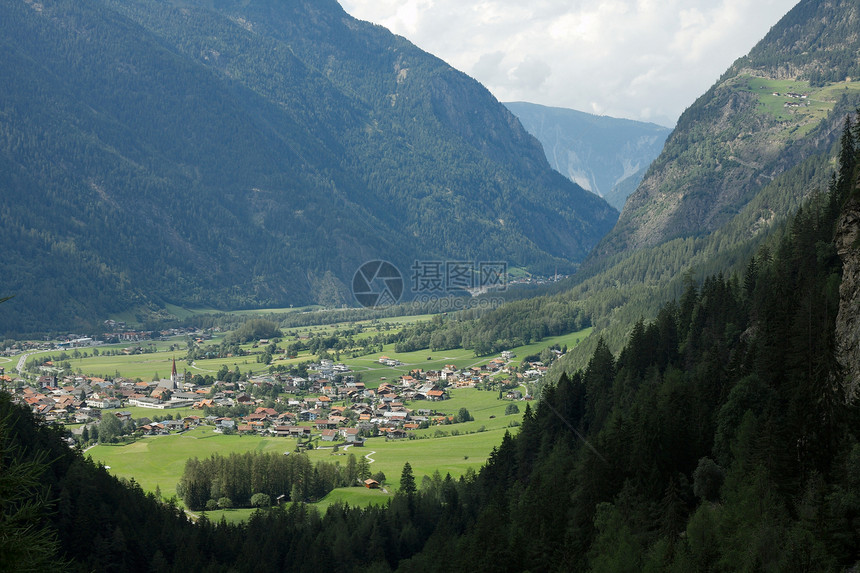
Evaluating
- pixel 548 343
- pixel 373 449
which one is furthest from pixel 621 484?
pixel 548 343

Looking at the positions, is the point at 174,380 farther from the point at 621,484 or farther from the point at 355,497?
the point at 621,484

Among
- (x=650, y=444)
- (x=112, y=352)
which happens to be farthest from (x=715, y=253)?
(x=112, y=352)

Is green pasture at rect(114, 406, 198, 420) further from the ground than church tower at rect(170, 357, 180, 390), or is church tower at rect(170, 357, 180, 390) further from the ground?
church tower at rect(170, 357, 180, 390)

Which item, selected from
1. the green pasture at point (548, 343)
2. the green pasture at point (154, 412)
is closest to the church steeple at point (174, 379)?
the green pasture at point (154, 412)

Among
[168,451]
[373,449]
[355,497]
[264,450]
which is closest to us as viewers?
[355,497]

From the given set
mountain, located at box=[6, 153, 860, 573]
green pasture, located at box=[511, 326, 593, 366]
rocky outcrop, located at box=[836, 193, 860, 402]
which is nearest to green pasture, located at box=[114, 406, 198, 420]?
mountain, located at box=[6, 153, 860, 573]

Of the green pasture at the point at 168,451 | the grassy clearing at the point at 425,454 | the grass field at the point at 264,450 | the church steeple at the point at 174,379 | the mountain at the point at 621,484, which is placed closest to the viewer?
the mountain at the point at 621,484

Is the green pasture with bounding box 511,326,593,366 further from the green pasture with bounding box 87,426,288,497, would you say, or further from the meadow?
the green pasture with bounding box 87,426,288,497

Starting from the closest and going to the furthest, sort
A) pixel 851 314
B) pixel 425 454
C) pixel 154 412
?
pixel 851 314 < pixel 425 454 < pixel 154 412

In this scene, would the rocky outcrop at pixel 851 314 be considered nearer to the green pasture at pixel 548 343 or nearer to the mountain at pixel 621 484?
the mountain at pixel 621 484
